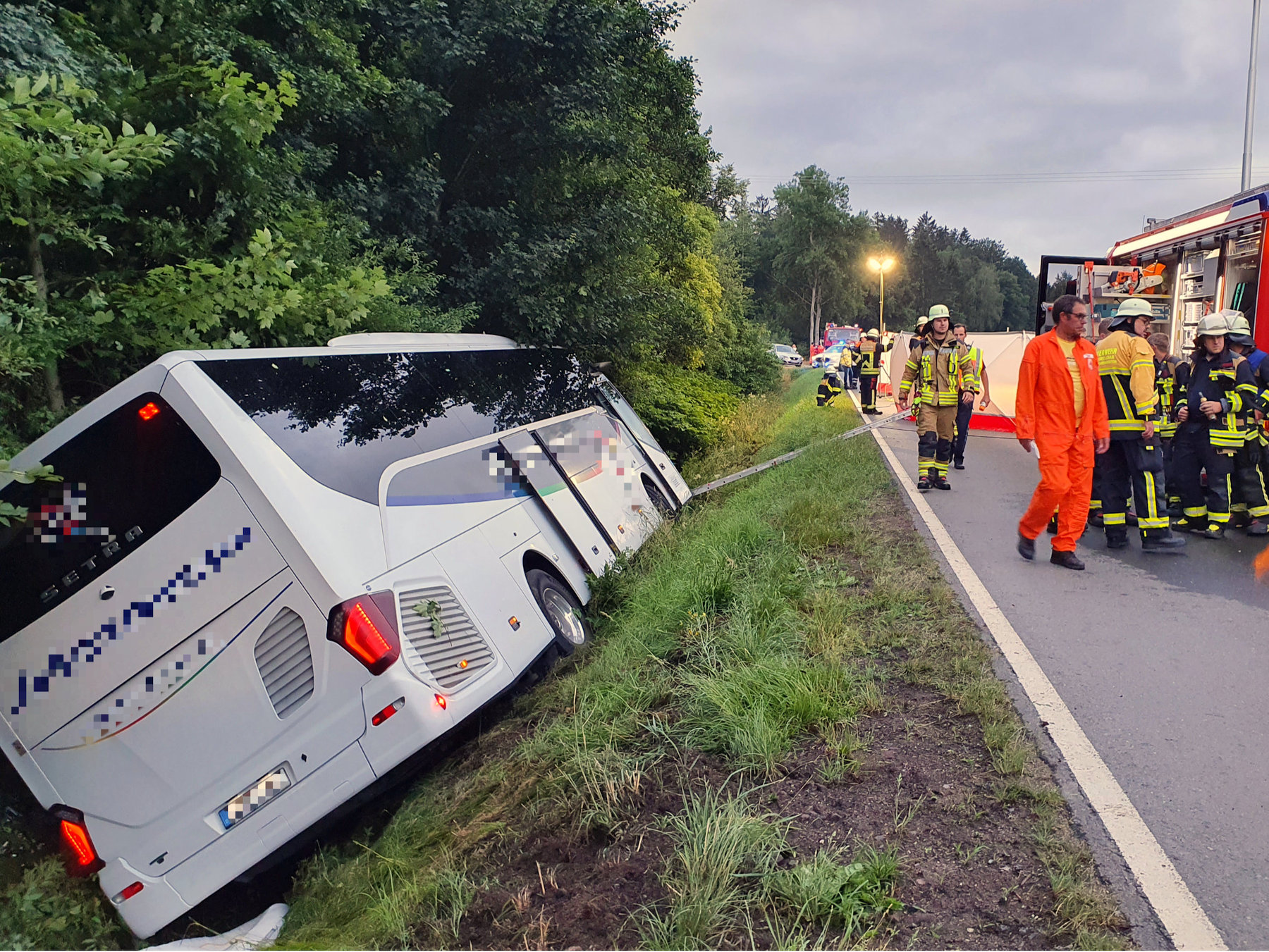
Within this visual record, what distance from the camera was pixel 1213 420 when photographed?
7.34 m

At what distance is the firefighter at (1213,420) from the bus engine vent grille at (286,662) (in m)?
6.98

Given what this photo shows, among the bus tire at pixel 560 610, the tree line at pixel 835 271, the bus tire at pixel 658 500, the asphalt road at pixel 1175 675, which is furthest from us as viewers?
the tree line at pixel 835 271

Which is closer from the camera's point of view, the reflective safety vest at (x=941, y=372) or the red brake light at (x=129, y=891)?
the red brake light at (x=129, y=891)

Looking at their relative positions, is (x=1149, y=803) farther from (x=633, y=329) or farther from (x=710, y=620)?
(x=633, y=329)

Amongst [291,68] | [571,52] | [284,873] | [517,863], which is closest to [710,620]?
[517,863]

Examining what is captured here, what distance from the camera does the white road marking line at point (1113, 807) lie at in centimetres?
262

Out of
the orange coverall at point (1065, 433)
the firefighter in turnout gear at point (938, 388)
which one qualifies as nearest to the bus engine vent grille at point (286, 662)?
the orange coverall at point (1065, 433)

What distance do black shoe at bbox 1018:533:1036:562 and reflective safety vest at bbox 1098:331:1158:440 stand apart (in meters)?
1.16

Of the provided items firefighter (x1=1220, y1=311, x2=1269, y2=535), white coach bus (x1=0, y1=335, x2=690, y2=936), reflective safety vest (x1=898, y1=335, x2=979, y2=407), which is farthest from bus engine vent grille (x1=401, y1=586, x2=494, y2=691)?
reflective safety vest (x1=898, y1=335, x2=979, y2=407)

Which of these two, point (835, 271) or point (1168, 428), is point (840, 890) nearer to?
point (1168, 428)

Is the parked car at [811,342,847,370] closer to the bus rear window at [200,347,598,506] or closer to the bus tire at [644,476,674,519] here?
the bus tire at [644,476,674,519]

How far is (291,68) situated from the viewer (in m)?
7.72

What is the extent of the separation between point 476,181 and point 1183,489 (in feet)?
25.5

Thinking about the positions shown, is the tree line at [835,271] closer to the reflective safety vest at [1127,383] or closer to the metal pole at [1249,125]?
the metal pole at [1249,125]
